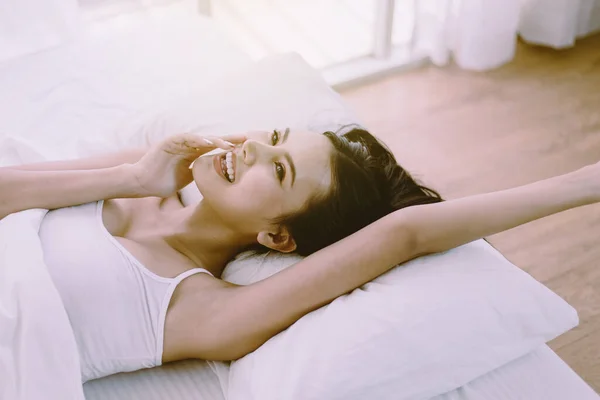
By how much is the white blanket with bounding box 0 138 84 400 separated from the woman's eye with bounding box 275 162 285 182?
437 mm

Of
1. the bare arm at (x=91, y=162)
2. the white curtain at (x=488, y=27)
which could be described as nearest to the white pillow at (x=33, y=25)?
the bare arm at (x=91, y=162)

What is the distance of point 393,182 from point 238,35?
5.53ft

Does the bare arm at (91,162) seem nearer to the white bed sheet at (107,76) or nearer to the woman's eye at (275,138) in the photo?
the white bed sheet at (107,76)

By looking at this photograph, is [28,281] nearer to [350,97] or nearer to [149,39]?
[149,39]

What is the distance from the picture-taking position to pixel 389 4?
8.57ft

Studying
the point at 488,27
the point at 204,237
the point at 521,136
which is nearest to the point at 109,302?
the point at 204,237

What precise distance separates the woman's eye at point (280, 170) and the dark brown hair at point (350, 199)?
0.24ft

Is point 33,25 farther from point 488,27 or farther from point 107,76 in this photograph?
point 488,27

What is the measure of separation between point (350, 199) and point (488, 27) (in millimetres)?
1645

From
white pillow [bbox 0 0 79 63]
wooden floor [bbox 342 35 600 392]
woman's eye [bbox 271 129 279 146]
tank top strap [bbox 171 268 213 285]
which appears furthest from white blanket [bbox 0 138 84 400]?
wooden floor [bbox 342 35 600 392]

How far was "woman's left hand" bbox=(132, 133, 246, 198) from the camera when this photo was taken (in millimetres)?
1300

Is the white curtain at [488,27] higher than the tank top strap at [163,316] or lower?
lower

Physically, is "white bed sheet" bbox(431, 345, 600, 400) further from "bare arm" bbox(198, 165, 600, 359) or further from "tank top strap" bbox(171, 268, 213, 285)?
"tank top strap" bbox(171, 268, 213, 285)

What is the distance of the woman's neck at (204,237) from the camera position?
4.27ft
